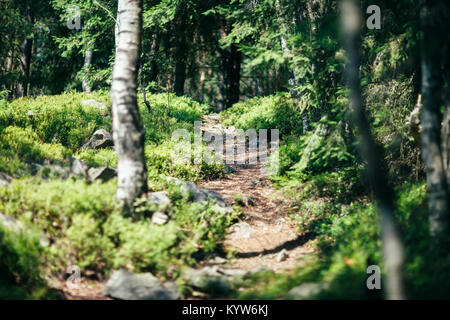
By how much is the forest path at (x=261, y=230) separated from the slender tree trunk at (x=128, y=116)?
2.06 meters

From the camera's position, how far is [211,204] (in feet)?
22.8

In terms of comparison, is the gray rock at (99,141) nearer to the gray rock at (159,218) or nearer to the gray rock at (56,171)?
the gray rock at (56,171)

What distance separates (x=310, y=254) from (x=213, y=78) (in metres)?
33.0

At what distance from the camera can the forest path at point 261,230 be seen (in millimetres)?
5969

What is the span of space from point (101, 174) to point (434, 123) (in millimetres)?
5314

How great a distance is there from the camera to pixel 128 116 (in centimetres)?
558

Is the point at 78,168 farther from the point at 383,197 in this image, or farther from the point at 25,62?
the point at 25,62

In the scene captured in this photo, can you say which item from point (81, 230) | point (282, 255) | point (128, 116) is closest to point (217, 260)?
point (282, 255)

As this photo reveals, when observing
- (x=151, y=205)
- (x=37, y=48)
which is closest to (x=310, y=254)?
(x=151, y=205)

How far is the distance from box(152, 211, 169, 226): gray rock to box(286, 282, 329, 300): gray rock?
8.14 feet

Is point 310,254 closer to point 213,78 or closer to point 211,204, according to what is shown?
point 211,204

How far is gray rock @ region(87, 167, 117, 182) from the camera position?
6.22 meters

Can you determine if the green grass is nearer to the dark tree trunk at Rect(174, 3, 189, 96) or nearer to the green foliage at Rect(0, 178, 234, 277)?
the green foliage at Rect(0, 178, 234, 277)

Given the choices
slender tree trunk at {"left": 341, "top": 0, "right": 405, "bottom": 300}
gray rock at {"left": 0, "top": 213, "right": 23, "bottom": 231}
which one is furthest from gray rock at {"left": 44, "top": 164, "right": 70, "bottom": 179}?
slender tree trunk at {"left": 341, "top": 0, "right": 405, "bottom": 300}
